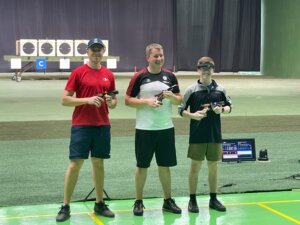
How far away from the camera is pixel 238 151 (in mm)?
7562

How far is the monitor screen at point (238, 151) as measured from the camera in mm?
7465

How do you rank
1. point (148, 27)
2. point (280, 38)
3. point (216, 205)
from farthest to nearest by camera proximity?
point (148, 27) → point (280, 38) → point (216, 205)

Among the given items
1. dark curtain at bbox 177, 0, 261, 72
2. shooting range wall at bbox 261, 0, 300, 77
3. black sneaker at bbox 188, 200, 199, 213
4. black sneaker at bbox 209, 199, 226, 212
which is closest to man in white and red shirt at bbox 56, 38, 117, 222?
black sneaker at bbox 188, 200, 199, 213

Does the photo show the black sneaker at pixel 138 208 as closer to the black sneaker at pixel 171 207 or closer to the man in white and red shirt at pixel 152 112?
the man in white and red shirt at pixel 152 112

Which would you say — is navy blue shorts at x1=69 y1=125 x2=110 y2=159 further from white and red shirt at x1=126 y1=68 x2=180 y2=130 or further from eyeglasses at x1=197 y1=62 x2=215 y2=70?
eyeglasses at x1=197 y1=62 x2=215 y2=70

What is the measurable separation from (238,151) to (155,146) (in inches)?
105

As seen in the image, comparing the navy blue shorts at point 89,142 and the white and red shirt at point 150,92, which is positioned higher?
the white and red shirt at point 150,92

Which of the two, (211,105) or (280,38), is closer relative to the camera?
(211,105)

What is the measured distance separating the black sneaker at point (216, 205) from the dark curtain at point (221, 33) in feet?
85.5

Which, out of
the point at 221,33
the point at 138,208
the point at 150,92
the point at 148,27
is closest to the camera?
the point at 150,92

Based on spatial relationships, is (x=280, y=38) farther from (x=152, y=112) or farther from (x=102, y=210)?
(x=102, y=210)

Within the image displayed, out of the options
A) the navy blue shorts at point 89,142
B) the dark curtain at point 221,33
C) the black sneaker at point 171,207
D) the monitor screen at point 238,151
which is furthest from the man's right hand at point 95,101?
the dark curtain at point 221,33

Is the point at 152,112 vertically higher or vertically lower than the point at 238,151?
A: higher

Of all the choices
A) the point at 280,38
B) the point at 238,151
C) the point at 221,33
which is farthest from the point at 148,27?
the point at 238,151
